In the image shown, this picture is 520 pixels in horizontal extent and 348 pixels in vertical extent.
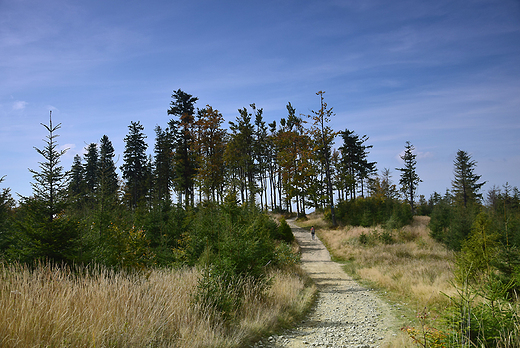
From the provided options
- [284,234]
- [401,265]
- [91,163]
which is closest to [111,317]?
[401,265]

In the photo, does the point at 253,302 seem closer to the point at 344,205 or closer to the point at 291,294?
the point at 291,294

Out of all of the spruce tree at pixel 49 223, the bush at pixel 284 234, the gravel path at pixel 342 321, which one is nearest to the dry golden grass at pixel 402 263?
the gravel path at pixel 342 321

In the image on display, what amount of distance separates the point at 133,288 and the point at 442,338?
4957 mm

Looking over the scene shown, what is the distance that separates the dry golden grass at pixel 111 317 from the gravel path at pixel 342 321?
2.42 feet

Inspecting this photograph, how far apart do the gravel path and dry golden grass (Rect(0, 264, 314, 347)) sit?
739 mm

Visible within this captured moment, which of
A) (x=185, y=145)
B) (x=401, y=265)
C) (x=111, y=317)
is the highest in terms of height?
(x=185, y=145)

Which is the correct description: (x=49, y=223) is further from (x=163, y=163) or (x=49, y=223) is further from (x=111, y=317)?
(x=163, y=163)

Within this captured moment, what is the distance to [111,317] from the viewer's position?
4090 millimetres

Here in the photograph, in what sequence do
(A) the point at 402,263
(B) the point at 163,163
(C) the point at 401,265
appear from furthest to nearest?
1. (B) the point at 163,163
2. (A) the point at 402,263
3. (C) the point at 401,265

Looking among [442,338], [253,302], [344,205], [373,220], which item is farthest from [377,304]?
[344,205]

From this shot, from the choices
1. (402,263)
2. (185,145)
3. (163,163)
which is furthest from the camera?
(163,163)

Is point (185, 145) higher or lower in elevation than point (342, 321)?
higher

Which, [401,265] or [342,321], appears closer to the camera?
[342,321]

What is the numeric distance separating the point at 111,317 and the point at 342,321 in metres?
5.48
